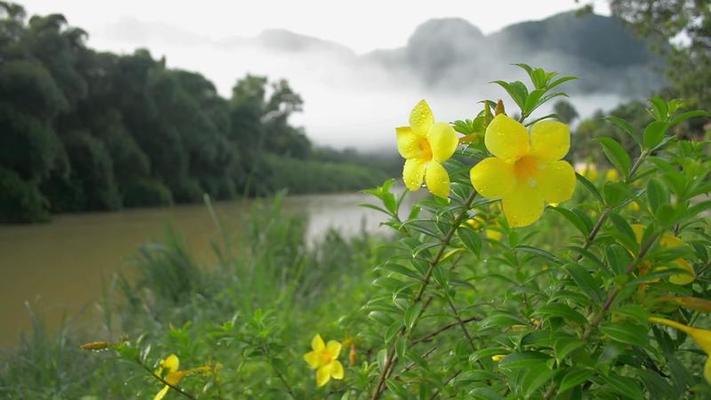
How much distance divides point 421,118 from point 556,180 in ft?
0.50

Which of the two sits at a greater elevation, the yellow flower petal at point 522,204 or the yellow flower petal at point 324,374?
the yellow flower petal at point 522,204

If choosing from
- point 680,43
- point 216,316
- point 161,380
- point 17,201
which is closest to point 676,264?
point 161,380

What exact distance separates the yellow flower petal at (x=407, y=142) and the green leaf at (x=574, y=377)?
243mm

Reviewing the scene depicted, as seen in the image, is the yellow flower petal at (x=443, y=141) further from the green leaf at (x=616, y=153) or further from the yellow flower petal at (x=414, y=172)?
the green leaf at (x=616, y=153)

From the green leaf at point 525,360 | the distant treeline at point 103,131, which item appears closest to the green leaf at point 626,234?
the green leaf at point 525,360

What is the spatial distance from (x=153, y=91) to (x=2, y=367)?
13.3 m

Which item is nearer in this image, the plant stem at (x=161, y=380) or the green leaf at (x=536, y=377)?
the green leaf at (x=536, y=377)

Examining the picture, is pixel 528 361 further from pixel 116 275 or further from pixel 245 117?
pixel 245 117

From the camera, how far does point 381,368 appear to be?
657 millimetres

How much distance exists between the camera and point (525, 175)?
1.42ft

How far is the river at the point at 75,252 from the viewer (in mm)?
3291

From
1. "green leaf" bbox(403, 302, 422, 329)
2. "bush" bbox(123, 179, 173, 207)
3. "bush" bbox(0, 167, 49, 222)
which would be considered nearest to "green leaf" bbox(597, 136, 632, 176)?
"green leaf" bbox(403, 302, 422, 329)

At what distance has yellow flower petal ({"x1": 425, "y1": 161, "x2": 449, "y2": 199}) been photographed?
1.48 feet

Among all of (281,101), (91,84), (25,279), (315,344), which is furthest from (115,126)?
(281,101)
